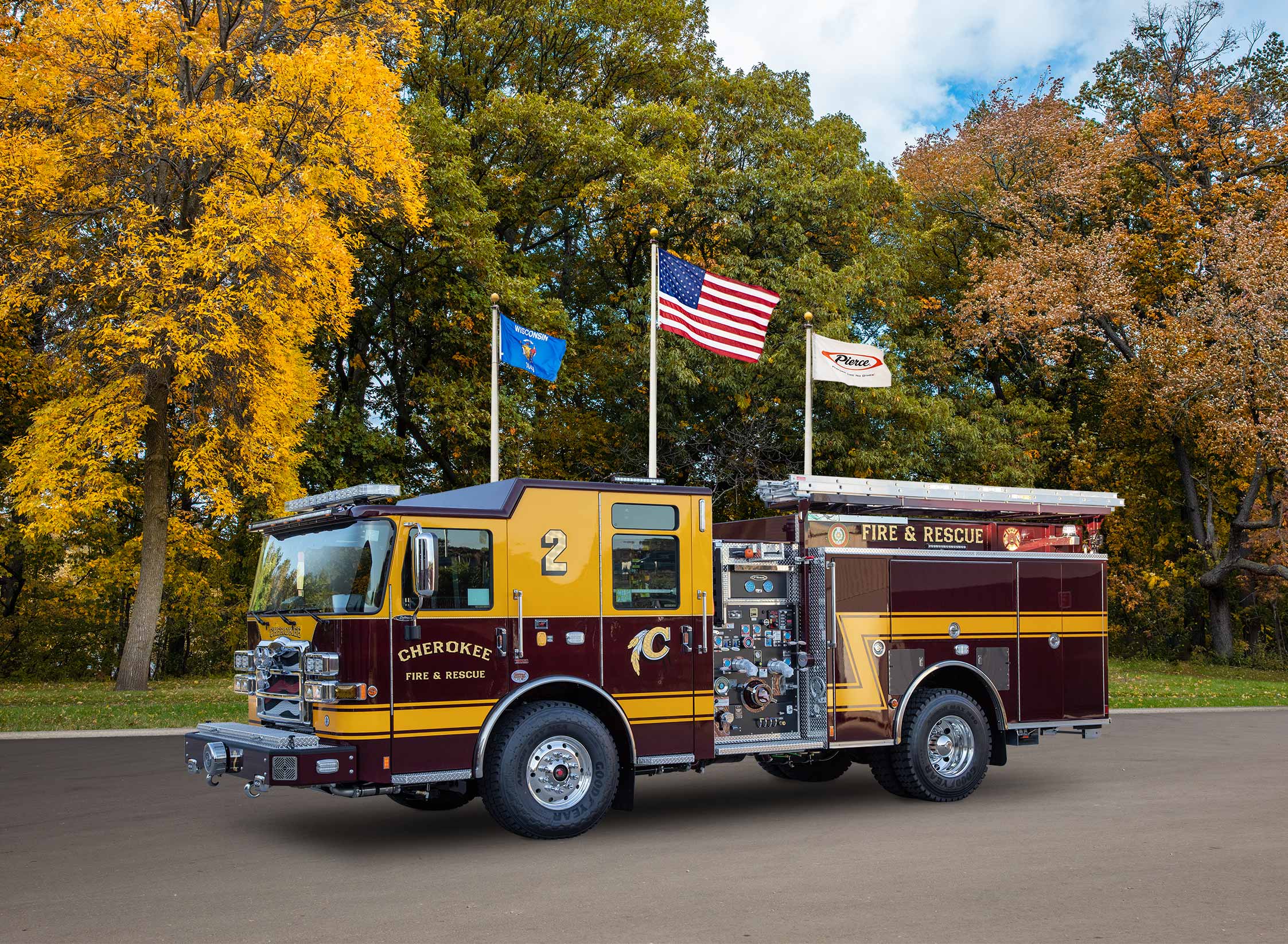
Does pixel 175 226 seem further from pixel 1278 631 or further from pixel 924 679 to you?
pixel 1278 631

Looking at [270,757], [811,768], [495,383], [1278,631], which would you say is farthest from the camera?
[1278,631]

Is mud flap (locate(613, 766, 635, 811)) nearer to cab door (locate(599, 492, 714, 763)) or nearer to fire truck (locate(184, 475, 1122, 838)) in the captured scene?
fire truck (locate(184, 475, 1122, 838))

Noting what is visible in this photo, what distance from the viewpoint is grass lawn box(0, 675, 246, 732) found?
18250mm

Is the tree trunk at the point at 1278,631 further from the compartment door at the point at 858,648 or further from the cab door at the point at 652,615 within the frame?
the cab door at the point at 652,615

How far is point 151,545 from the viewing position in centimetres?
2411

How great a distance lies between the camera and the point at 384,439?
29344 mm

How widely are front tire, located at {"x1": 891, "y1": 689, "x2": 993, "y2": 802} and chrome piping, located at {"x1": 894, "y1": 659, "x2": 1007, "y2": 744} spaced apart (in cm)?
14

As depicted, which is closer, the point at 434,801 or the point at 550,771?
the point at 550,771

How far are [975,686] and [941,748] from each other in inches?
30.8

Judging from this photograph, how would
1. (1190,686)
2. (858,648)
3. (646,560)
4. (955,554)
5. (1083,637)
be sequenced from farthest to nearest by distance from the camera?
(1190,686)
(1083,637)
(955,554)
(858,648)
(646,560)

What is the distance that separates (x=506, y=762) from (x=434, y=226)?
842 inches

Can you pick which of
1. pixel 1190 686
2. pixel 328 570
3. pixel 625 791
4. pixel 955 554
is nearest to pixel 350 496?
pixel 328 570

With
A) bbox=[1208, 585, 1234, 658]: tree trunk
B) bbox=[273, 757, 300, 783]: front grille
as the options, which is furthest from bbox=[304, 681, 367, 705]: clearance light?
bbox=[1208, 585, 1234, 658]: tree trunk

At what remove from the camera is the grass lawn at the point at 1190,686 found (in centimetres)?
2402
